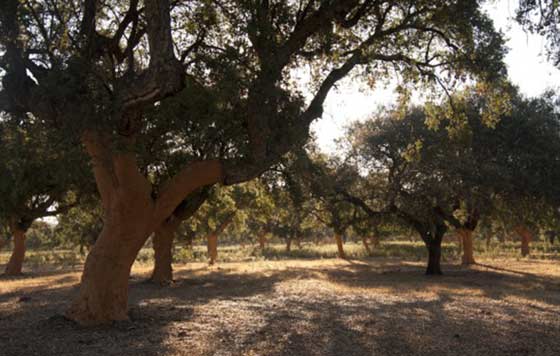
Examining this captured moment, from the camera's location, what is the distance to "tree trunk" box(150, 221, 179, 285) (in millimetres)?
18469

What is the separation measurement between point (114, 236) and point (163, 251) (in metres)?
10.4

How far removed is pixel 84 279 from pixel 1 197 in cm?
1504

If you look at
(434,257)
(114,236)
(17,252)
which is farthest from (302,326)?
(17,252)

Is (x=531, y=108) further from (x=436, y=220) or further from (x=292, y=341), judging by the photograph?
(x=292, y=341)

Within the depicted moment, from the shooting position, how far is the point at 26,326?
8578 millimetres

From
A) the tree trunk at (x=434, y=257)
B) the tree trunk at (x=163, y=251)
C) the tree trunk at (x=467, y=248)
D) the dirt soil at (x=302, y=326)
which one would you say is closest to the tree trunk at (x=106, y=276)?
the dirt soil at (x=302, y=326)

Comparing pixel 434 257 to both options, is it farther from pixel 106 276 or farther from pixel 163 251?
pixel 106 276

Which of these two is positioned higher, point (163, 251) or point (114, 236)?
point (114, 236)

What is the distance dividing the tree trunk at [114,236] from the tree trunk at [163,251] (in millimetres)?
9517

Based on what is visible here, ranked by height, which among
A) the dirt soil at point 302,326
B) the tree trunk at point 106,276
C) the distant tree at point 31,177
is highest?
the distant tree at point 31,177

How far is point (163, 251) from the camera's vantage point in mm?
18891

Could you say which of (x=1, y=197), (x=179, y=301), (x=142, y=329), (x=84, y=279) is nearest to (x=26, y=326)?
(x=84, y=279)

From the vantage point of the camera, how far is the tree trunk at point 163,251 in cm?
1847

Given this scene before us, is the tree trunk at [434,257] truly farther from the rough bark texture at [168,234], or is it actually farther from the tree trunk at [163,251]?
the tree trunk at [163,251]
